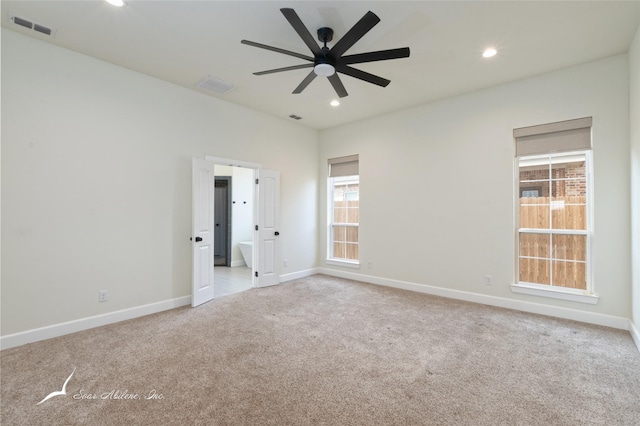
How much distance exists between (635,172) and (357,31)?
3.14m

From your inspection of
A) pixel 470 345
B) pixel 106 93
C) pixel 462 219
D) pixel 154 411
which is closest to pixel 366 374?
pixel 470 345

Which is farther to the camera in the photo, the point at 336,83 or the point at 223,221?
the point at 223,221

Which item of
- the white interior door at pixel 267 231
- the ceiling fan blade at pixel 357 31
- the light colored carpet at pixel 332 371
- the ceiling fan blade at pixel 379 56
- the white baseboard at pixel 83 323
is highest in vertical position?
the ceiling fan blade at pixel 357 31

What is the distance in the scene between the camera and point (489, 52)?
314 centimetres

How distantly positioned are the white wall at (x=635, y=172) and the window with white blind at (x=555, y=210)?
1.28 ft

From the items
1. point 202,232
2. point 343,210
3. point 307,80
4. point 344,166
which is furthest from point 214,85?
point 343,210

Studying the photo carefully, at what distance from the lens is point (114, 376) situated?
227cm

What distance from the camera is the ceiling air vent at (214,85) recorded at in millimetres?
3824

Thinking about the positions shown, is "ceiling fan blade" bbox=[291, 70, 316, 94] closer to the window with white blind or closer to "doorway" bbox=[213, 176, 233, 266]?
the window with white blind

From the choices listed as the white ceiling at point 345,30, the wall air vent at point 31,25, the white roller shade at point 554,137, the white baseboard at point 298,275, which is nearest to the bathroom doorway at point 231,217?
the white baseboard at point 298,275

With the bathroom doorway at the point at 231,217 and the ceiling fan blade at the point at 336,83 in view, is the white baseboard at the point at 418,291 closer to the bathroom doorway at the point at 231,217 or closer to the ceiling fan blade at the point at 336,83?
the bathroom doorway at the point at 231,217

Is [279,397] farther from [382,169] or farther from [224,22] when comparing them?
[382,169]

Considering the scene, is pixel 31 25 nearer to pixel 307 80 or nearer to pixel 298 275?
pixel 307 80

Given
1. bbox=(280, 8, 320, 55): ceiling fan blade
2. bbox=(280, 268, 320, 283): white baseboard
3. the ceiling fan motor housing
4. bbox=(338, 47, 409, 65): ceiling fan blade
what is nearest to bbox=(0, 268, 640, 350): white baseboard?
bbox=(280, 268, 320, 283): white baseboard
